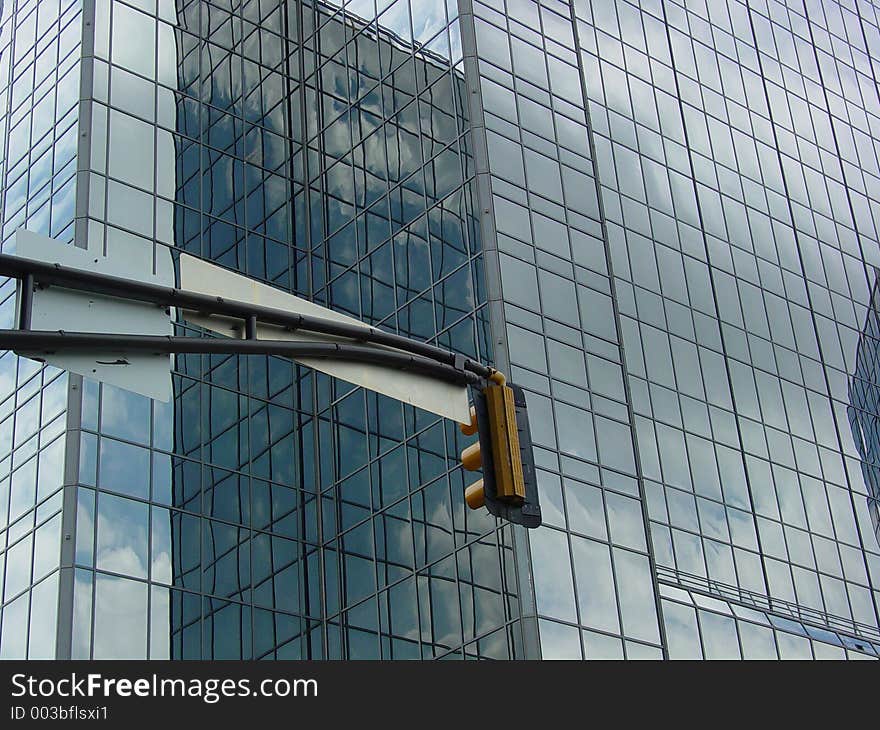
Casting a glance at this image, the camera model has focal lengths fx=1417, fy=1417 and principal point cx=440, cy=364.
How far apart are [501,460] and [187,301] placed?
2.66 metres

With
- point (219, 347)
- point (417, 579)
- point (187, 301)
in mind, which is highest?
point (417, 579)

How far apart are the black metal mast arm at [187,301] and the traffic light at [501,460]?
39 centimetres

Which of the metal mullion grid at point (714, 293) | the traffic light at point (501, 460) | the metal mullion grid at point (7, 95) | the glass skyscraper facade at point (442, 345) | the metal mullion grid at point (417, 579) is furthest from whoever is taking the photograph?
the metal mullion grid at point (7, 95)

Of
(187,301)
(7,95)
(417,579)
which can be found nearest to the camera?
(187,301)

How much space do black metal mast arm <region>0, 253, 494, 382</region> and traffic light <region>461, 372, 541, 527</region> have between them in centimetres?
39

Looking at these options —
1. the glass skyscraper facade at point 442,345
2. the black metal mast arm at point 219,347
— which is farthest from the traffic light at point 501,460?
the glass skyscraper facade at point 442,345

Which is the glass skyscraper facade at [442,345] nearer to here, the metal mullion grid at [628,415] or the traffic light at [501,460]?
the metal mullion grid at [628,415]

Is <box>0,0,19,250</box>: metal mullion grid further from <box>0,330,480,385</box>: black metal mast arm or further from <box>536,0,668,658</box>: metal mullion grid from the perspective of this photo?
<box>0,330,480,385</box>: black metal mast arm

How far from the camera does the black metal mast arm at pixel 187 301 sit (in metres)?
10.4

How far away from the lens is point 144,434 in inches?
1630

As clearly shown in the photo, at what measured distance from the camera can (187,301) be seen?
35.1ft

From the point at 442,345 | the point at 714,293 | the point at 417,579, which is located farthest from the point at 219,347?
the point at 714,293

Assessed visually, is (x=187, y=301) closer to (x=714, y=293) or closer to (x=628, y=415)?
(x=628, y=415)

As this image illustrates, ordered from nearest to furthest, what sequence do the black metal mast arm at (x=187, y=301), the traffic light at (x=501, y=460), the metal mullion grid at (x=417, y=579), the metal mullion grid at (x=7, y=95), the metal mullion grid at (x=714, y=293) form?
the black metal mast arm at (x=187, y=301), the traffic light at (x=501, y=460), the metal mullion grid at (x=417, y=579), the metal mullion grid at (x=714, y=293), the metal mullion grid at (x=7, y=95)
